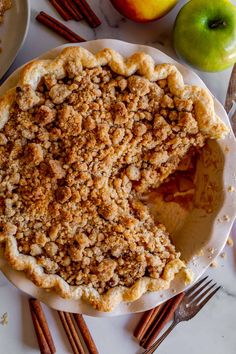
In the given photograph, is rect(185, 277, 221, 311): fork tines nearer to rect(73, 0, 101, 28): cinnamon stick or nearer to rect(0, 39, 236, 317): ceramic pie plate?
rect(0, 39, 236, 317): ceramic pie plate

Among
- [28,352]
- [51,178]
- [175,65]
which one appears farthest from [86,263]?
[175,65]

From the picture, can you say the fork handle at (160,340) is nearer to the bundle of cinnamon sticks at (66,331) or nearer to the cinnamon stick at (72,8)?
the bundle of cinnamon sticks at (66,331)

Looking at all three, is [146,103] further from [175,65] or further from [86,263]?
[86,263]

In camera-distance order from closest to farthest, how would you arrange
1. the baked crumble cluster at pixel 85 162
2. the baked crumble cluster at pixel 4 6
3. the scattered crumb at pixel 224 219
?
the baked crumble cluster at pixel 85 162 < the scattered crumb at pixel 224 219 < the baked crumble cluster at pixel 4 6

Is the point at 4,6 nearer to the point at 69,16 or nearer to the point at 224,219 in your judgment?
the point at 69,16

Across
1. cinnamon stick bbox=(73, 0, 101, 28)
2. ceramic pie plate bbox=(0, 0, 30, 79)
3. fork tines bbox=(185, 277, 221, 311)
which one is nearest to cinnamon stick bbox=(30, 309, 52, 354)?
fork tines bbox=(185, 277, 221, 311)

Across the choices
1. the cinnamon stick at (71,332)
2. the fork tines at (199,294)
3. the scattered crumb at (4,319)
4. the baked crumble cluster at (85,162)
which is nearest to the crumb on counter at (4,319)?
the scattered crumb at (4,319)
